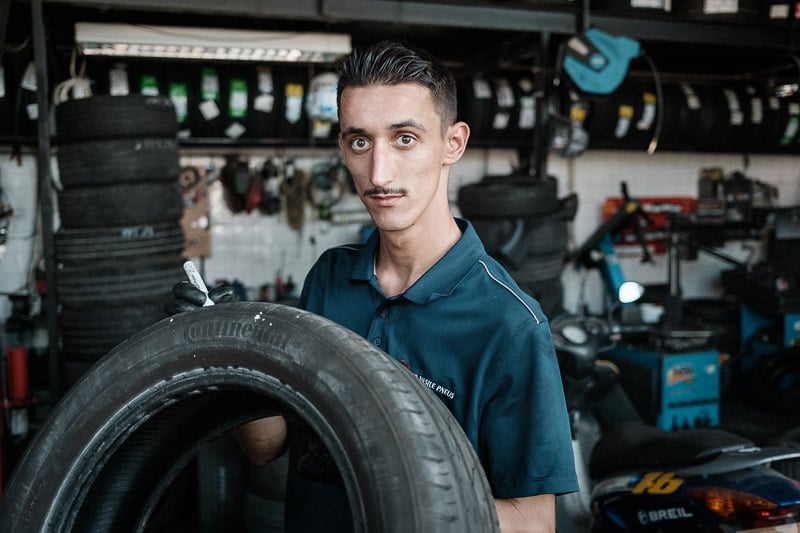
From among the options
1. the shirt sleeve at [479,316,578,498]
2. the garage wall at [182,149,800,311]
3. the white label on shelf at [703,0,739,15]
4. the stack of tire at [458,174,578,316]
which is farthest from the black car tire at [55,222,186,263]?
the white label on shelf at [703,0,739,15]

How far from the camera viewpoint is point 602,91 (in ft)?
15.0

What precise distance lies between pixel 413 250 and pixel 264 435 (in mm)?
506

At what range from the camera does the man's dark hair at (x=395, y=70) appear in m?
1.32

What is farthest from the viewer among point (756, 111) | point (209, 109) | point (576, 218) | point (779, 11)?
point (576, 218)

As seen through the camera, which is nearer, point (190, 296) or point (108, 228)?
point (190, 296)

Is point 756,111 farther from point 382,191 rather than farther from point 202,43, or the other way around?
point 382,191

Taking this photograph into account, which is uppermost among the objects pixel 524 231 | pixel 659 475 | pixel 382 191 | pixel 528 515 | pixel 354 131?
pixel 354 131

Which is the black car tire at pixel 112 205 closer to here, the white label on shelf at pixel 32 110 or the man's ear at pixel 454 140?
the white label on shelf at pixel 32 110

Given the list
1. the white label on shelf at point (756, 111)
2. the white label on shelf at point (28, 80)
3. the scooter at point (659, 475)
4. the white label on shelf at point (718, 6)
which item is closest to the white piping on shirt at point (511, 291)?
the scooter at point (659, 475)

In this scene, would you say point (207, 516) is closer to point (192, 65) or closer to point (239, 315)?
point (239, 315)

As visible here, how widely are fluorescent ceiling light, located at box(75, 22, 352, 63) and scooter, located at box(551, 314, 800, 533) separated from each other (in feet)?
7.64

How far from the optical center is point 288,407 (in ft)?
3.90

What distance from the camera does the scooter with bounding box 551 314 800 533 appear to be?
1983 millimetres

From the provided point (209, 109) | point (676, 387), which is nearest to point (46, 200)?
point (209, 109)
